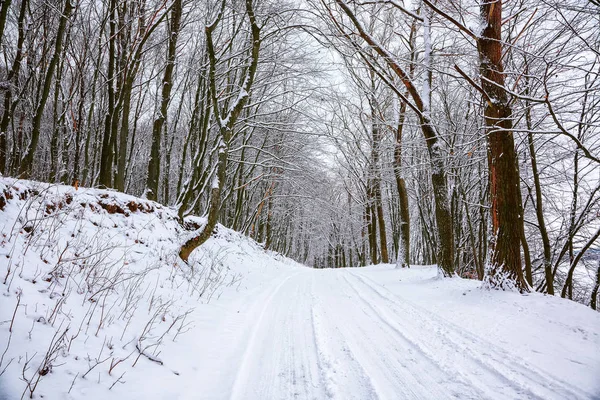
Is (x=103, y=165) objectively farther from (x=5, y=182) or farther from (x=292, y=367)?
(x=292, y=367)

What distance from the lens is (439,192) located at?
7.61 meters

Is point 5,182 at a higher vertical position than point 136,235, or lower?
higher

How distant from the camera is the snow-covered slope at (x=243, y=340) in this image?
7.24ft

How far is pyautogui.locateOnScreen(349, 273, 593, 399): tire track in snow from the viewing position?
2262 mm

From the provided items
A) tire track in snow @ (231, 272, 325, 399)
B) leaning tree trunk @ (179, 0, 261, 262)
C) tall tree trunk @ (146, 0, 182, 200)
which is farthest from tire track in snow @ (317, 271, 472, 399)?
tall tree trunk @ (146, 0, 182, 200)

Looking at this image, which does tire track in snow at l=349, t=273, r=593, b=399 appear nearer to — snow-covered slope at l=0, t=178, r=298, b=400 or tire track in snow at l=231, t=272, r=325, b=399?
tire track in snow at l=231, t=272, r=325, b=399

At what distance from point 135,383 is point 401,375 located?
224 cm

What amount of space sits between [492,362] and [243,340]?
266 cm

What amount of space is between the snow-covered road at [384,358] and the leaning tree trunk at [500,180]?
542 millimetres

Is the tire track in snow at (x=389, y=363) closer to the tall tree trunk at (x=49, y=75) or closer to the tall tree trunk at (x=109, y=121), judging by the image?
the tall tree trunk at (x=109, y=121)

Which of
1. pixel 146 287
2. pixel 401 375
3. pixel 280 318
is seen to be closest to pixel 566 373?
pixel 401 375

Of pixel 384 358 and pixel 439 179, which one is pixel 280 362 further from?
pixel 439 179

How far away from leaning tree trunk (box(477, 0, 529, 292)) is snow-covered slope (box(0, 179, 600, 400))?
20.4 inches

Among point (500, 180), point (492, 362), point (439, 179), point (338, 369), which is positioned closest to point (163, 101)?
point (439, 179)
